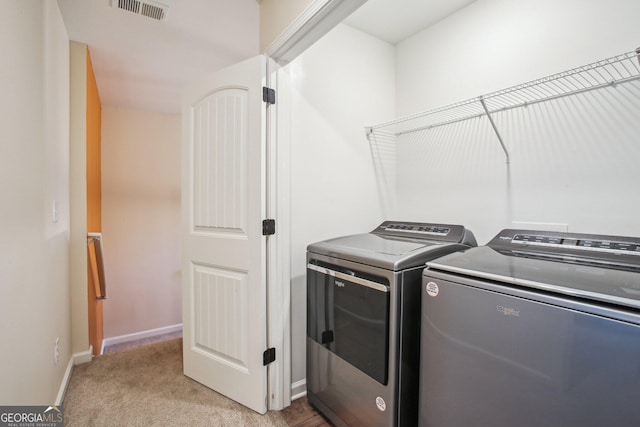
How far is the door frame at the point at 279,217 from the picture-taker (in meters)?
1.67

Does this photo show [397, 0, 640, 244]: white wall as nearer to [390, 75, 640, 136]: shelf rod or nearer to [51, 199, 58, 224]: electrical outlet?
[390, 75, 640, 136]: shelf rod

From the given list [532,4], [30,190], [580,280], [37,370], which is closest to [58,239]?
[30,190]

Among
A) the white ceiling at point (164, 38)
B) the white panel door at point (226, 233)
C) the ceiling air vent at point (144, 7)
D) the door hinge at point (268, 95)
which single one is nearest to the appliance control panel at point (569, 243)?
the white panel door at point (226, 233)

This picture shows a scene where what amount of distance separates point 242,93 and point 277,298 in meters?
1.21

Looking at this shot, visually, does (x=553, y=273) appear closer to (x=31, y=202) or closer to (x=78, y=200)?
(x=31, y=202)

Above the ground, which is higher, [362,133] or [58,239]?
[362,133]

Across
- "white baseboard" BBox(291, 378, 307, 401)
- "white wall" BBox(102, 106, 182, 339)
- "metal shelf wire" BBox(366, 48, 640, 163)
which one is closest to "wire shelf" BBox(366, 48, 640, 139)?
"metal shelf wire" BBox(366, 48, 640, 163)

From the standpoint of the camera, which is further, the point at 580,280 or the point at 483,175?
the point at 483,175

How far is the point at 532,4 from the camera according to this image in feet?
5.28

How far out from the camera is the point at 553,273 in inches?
39.2

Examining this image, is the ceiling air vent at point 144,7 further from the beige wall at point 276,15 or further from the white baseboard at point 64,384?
the white baseboard at point 64,384

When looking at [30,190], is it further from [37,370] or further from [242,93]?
[242,93]

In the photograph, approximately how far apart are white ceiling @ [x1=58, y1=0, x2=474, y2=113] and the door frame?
0.49 meters

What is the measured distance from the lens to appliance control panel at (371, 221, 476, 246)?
1.64 m
